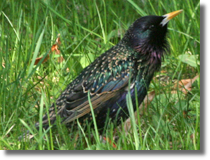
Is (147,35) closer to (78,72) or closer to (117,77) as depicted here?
(117,77)

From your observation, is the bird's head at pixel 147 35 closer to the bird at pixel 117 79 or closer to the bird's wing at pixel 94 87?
the bird at pixel 117 79

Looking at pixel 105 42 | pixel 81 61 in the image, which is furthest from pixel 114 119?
pixel 105 42

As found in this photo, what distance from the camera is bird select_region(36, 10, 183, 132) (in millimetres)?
3156

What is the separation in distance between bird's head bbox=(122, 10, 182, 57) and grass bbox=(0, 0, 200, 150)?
0.98 feet

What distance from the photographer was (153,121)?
10.5 ft

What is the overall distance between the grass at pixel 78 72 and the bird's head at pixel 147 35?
0.98 feet

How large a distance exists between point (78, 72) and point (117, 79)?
0.81m

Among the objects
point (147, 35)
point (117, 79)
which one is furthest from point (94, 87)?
point (147, 35)

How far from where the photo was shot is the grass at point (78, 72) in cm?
275

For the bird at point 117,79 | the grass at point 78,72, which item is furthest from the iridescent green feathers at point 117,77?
the grass at point 78,72

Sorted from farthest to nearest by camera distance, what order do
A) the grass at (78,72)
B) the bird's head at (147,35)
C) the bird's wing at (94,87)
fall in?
the bird's head at (147,35), the bird's wing at (94,87), the grass at (78,72)

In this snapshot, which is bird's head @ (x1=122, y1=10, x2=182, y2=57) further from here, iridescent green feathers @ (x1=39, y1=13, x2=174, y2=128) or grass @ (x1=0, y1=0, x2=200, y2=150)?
grass @ (x1=0, y1=0, x2=200, y2=150)
